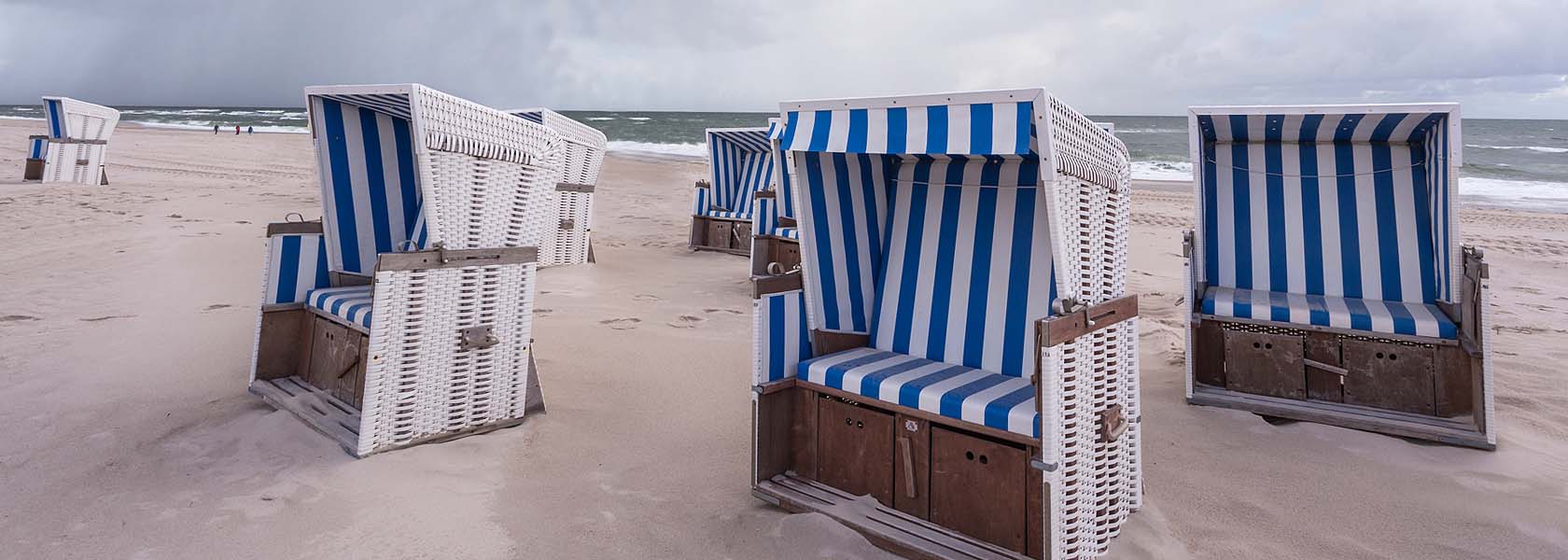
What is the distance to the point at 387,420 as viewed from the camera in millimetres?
3082

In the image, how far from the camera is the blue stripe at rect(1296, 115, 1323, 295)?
164 inches

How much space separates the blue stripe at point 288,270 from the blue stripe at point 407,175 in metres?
0.53

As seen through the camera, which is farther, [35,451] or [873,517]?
[35,451]

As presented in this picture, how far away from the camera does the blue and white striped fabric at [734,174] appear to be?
9.06 m

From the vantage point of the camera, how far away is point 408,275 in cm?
305

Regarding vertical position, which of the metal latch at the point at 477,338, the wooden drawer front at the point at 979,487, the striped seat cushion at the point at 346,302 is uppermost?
the striped seat cushion at the point at 346,302

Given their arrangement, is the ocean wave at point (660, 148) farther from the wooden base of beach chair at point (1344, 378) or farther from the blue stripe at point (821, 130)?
the blue stripe at point (821, 130)

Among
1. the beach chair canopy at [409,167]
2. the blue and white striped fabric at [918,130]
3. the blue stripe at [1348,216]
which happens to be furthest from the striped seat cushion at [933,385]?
the blue stripe at [1348,216]

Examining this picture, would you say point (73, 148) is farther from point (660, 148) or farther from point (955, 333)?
point (660, 148)

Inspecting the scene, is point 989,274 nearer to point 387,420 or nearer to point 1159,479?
point 1159,479

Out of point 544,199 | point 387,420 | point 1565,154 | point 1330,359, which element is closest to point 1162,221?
point 1330,359

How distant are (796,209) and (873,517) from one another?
3.50ft

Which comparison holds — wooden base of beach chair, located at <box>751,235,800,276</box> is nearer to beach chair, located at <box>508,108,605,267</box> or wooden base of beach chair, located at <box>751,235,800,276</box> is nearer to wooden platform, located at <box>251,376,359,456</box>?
beach chair, located at <box>508,108,605,267</box>

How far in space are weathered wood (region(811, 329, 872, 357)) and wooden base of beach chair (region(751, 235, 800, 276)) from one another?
→ 11.9 ft
